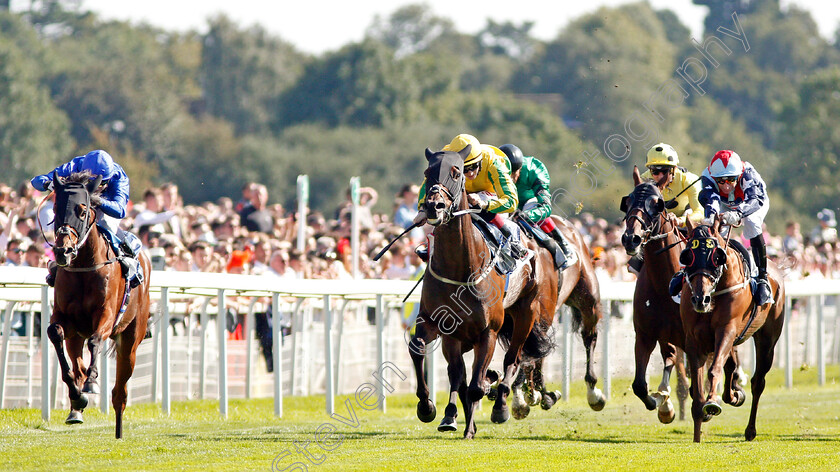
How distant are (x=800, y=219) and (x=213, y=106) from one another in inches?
1532

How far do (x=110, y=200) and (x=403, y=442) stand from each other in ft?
8.30

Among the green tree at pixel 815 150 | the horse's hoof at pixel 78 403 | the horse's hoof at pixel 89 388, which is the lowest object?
the horse's hoof at pixel 78 403

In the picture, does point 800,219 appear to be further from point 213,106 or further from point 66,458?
point 213,106

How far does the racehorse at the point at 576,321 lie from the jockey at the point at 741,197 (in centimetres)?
134

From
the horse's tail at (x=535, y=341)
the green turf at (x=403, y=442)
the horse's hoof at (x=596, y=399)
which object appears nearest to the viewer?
the green turf at (x=403, y=442)

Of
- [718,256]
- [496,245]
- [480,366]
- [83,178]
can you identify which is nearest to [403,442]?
[480,366]

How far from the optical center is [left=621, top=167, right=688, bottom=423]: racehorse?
8.95 m

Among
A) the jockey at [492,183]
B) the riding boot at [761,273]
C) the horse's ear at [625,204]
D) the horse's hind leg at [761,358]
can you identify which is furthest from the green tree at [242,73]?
the horse's ear at [625,204]

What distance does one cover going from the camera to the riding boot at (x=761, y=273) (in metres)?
9.21

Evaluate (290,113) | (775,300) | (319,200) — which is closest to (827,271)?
(775,300)

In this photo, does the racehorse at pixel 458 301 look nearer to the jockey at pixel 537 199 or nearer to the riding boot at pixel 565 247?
the jockey at pixel 537 199

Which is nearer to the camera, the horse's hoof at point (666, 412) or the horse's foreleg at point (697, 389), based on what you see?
the horse's foreleg at point (697, 389)

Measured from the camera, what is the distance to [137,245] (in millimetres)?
8805

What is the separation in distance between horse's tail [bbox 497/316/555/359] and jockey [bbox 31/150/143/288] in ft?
8.98
